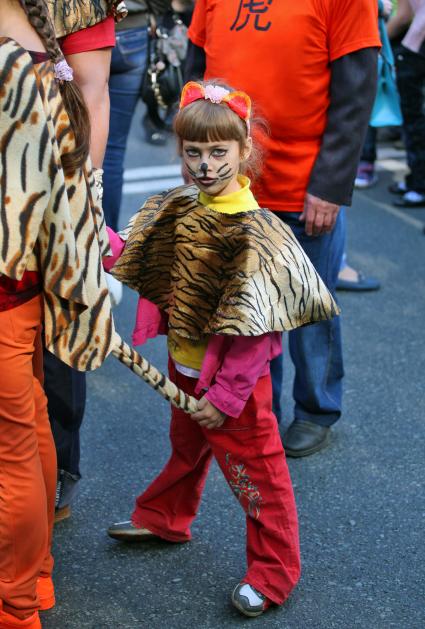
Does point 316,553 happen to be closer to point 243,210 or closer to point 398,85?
point 243,210

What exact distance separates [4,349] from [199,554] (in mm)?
1027

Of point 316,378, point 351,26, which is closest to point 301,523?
point 316,378

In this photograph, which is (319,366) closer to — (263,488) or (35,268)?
(263,488)

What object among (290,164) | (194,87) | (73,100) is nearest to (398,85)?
(290,164)

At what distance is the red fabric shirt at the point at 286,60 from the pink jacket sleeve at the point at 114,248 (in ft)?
2.06

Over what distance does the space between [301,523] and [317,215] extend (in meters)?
0.97

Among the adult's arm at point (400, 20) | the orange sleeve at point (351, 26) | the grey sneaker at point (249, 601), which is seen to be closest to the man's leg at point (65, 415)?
the grey sneaker at point (249, 601)

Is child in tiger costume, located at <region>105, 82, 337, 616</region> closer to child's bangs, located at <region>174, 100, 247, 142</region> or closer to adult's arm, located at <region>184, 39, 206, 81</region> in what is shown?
child's bangs, located at <region>174, 100, 247, 142</region>

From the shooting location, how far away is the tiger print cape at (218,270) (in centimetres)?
247

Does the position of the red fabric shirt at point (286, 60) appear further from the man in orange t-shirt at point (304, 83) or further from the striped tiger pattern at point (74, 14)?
the striped tiger pattern at point (74, 14)

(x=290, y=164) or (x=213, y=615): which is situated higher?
(x=290, y=164)

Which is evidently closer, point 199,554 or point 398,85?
point 199,554

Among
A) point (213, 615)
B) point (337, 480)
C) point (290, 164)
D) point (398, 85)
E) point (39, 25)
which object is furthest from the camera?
point (398, 85)

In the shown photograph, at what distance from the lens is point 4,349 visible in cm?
229
